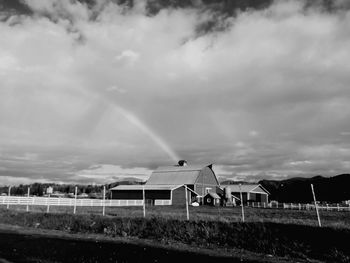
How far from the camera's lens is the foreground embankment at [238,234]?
12273 mm

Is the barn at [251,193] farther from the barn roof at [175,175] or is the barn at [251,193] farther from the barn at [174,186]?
the barn roof at [175,175]

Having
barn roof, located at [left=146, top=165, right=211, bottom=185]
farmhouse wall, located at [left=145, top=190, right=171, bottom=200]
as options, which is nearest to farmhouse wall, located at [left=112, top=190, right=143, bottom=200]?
farmhouse wall, located at [left=145, top=190, right=171, bottom=200]

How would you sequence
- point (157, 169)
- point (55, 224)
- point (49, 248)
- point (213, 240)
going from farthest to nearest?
1. point (157, 169)
2. point (55, 224)
3. point (213, 240)
4. point (49, 248)

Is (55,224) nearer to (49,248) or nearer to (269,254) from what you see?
(49,248)

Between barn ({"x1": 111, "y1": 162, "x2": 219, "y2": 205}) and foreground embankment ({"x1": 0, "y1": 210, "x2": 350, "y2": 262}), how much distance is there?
38500mm

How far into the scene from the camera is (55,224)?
21.8 meters

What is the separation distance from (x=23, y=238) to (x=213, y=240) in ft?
30.1

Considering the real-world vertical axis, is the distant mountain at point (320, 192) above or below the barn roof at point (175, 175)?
below

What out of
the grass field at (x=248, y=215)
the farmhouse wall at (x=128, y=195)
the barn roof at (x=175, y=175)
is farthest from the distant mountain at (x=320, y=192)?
the grass field at (x=248, y=215)

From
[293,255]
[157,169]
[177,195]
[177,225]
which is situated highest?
[157,169]

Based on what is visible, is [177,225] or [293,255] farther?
[177,225]

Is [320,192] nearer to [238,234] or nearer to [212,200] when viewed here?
[212,200]

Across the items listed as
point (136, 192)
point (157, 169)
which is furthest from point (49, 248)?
point (157, 169)

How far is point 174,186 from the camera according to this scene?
63.0m
